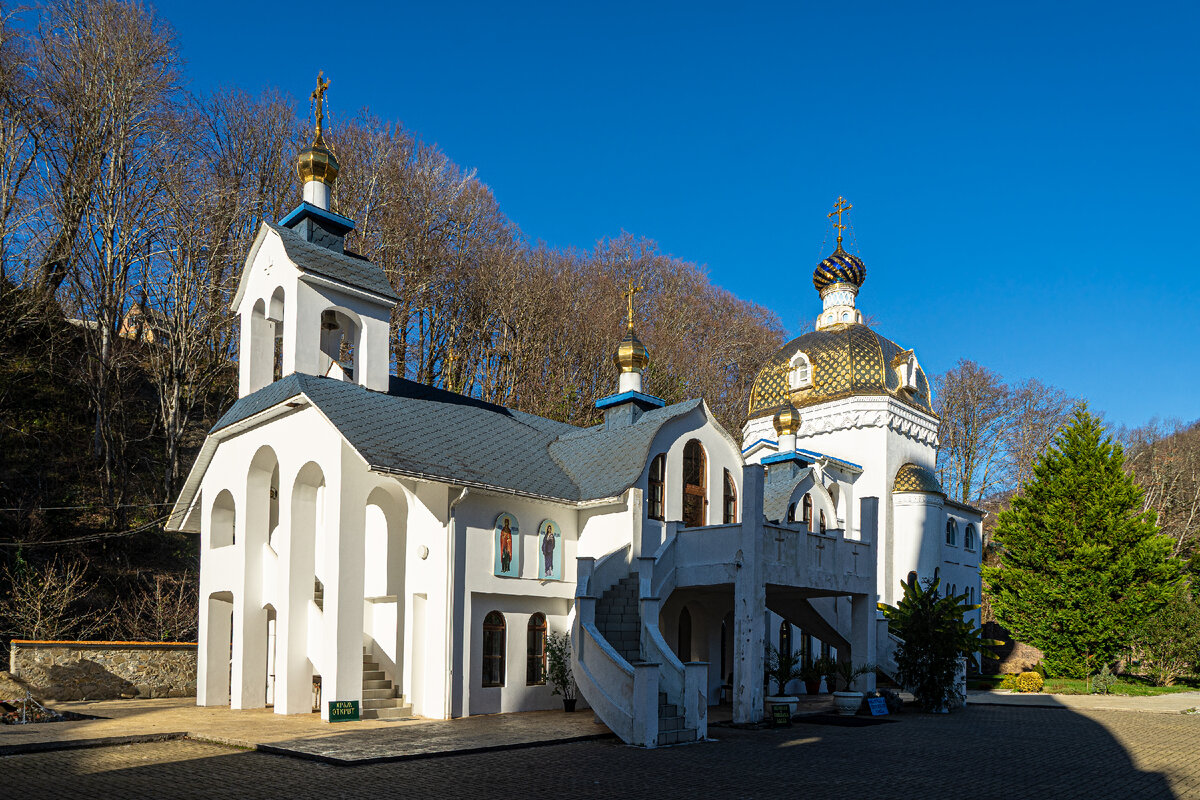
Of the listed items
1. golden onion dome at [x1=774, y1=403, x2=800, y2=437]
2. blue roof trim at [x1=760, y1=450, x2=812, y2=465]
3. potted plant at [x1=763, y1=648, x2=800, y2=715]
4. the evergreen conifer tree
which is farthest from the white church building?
the evergreen conifer tree

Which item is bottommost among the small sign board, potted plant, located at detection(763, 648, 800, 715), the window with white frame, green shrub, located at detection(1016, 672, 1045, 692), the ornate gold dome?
green shrub, located at detection(1016, 672, 1045, 692)

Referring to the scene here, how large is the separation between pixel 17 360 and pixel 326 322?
35.5ft

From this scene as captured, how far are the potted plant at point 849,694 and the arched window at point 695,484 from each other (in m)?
4.22

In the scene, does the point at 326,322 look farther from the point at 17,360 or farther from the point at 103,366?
the point at 17,360

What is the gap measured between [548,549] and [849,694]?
6860 millimetres

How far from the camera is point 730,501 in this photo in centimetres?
2088

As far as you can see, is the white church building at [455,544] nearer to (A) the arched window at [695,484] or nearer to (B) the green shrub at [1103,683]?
(A) the arched window at [695,484]

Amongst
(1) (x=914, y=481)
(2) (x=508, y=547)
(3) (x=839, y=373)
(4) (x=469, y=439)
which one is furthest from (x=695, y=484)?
(3) (x=839, y=373)

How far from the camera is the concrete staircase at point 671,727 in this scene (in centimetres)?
1362

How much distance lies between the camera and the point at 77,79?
2548 cm

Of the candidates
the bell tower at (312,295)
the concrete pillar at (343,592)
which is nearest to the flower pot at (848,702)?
the concrete pillar at (343,592)

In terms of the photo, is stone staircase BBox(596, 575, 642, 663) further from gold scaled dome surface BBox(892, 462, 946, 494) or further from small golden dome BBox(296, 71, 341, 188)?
gold scaled dome surface BBox(892, 462, 946, 494)

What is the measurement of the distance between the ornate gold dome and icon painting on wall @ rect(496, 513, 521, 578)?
8497mm

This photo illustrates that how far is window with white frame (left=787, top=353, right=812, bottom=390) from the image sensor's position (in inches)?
1347
